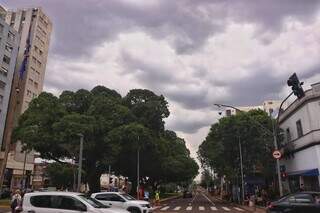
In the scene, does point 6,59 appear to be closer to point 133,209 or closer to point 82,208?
point 133,209

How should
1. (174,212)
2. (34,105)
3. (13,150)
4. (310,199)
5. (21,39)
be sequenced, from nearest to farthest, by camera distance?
(310,199) < (174,212) < (34,105) < (13,150) < (21,39)

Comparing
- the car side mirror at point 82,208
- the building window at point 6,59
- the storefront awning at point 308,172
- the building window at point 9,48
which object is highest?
the building window at point 9,48

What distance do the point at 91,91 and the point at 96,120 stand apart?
7122 mm

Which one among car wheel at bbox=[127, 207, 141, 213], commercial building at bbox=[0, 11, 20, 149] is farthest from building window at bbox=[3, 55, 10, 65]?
car wheel at bbox=[127, 207, 141, 213]

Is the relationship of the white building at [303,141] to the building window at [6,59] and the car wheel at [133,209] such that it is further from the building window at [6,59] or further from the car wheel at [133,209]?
the building window at [6,59]

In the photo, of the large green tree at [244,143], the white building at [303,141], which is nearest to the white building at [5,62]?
the large green tree at [244,143]

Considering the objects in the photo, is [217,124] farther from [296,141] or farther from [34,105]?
[34,105]

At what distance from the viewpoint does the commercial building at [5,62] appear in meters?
66.8

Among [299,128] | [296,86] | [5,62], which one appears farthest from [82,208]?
[5,62]

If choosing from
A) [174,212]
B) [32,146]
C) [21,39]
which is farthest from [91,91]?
[21,39]

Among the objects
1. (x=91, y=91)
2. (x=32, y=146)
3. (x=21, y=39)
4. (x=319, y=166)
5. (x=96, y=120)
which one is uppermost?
(x=21, y=39)

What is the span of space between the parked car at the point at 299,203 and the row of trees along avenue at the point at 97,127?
22.9 metres

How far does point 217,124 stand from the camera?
161ft

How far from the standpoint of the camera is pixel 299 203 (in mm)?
17609
